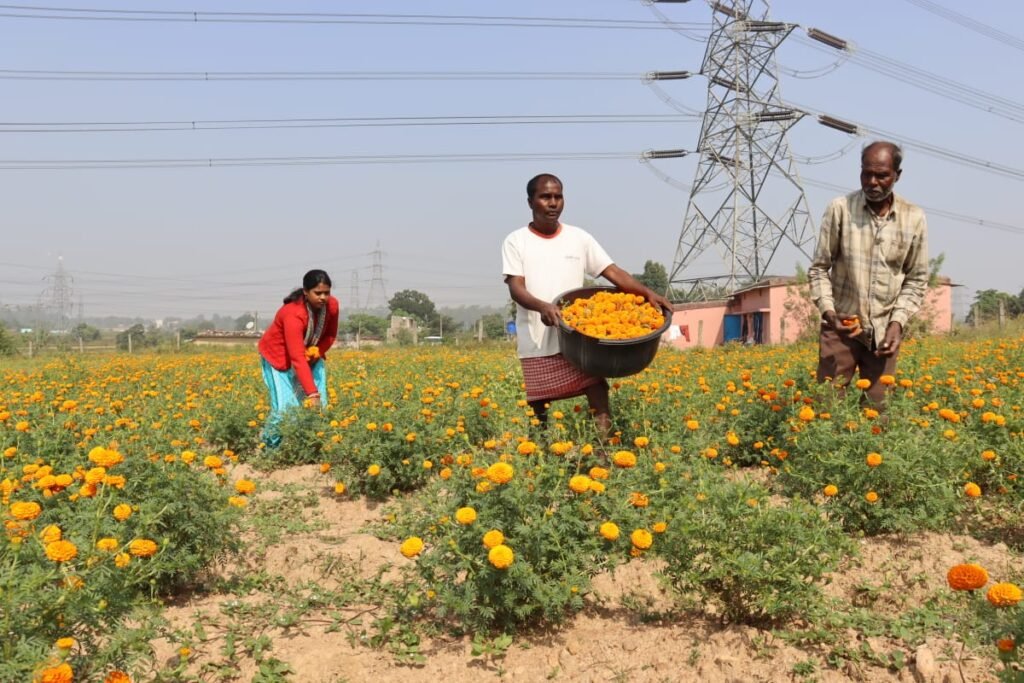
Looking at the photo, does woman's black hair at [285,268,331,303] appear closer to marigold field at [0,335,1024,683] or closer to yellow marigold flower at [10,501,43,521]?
marigold field at [0,335,1024,683]

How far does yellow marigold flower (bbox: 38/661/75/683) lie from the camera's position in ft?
4.81

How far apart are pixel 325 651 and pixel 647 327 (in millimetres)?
1917

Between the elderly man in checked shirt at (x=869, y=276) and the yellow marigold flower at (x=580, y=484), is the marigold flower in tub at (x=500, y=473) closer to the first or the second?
the yellow marigold flower at (x=580, y=484)

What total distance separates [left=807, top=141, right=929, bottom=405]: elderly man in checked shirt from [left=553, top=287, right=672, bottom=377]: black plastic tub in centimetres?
101

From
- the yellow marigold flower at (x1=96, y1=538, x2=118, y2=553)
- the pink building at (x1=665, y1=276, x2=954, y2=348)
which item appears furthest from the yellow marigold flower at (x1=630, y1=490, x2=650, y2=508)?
the pink building at (x1=665, y1=276, x2=954, y2=348)

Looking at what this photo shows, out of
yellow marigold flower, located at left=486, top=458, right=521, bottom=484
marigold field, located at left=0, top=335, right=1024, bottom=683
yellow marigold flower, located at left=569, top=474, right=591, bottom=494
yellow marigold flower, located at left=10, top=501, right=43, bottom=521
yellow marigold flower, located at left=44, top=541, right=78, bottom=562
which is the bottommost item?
marigold field, located at left=0, top=335, right=1024, bottom=683

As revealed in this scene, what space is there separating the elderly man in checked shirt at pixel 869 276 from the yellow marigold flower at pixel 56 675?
327 centimetres

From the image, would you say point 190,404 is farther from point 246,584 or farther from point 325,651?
point 325,651

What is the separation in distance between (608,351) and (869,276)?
1547mm

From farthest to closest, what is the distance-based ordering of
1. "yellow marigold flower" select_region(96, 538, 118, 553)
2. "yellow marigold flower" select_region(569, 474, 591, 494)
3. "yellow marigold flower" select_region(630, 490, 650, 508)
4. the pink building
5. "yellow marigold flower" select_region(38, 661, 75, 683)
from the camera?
the pink building → "yellow marigold flower" select_region(630, 490, 650, 508) → "yellow marigold flower" select_region(569, 474, 591, 494) → "yellow marigold flower" select_region(96, 538, 118, 553) → "yellow marigold flower" select_region(38, 661, 75, 683)

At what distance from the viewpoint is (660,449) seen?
9.53 feet

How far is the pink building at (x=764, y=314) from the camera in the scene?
73.1ft

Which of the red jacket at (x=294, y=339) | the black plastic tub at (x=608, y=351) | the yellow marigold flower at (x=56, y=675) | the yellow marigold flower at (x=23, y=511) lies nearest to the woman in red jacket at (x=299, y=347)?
the red jacket at (x=294, y=339)

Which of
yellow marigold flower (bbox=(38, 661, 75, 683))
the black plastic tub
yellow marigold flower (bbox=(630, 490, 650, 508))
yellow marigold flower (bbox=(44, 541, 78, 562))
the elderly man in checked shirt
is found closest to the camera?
yellow marigold flower (bbox=(38, 661, 75, 683))
